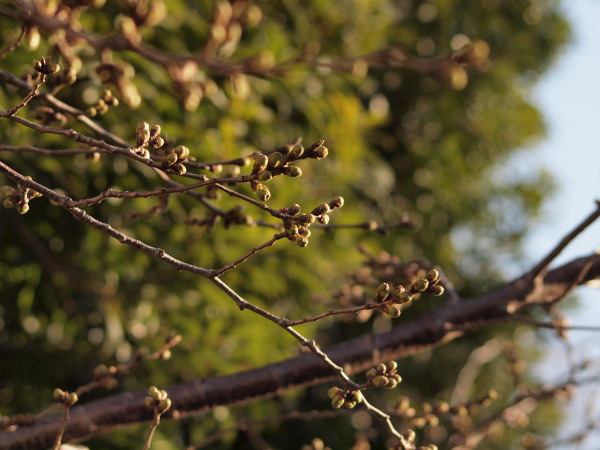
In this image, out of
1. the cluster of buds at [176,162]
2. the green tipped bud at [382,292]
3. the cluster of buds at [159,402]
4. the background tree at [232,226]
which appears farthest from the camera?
the background tree at [232,226]

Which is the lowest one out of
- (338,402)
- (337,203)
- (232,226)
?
(338,402)

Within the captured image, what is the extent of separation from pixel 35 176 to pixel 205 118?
94cm

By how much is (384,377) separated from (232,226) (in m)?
2.01

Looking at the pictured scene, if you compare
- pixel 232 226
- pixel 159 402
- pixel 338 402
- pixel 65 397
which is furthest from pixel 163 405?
pixel 232 226

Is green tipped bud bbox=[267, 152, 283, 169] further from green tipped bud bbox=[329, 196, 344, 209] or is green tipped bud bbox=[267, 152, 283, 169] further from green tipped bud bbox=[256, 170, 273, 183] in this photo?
green tipped bud bbox=[329, 196, 344, 209]

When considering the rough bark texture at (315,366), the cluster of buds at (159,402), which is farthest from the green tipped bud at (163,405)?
the rough bark texture at (315,366)

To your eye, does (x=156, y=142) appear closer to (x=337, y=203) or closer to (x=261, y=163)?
(x=261, y=163)

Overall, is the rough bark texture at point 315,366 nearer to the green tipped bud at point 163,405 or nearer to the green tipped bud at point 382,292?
the green tipped bud at point 163,405

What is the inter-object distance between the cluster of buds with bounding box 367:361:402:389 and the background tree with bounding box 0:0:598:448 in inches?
3.8

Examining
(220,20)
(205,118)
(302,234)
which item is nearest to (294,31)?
(205,118)

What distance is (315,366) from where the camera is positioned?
5.83ft

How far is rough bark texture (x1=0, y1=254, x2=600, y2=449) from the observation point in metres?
1.67

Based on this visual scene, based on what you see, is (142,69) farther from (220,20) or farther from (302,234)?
(302,234)

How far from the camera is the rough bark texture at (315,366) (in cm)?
167
